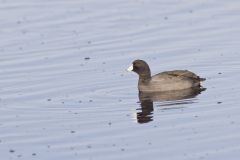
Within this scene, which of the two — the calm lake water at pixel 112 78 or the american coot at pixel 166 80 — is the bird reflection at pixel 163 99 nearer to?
the calm lake water at pixel 112 78

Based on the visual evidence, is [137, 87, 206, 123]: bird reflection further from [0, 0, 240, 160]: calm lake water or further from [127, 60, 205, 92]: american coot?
[127, 60, 205, 92]: american coot

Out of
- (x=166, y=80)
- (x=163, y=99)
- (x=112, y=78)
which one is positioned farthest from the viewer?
(x=112, y=78)

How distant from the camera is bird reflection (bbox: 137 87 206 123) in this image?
20.5 m

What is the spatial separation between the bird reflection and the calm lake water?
0.07 m

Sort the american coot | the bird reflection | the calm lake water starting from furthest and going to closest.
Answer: the american coot → the bird reflection → the calm lake water

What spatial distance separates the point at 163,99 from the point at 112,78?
197cm

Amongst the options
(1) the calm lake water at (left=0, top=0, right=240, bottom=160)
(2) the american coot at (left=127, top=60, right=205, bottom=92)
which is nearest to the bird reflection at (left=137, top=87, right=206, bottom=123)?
(1) the calm lake water at (left=0, top=0, right=240, bottom=160)

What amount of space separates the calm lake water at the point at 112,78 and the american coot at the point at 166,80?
364mm

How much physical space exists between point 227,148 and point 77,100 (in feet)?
18.6

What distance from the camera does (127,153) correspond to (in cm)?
1711

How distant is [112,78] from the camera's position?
24.1 meters

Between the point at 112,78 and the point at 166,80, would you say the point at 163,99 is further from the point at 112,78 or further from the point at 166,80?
the point at 112,78

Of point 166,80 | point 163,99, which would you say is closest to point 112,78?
point 166,80

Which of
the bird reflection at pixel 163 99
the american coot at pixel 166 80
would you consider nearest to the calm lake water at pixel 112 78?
the bird reflection at pixel 163 99
